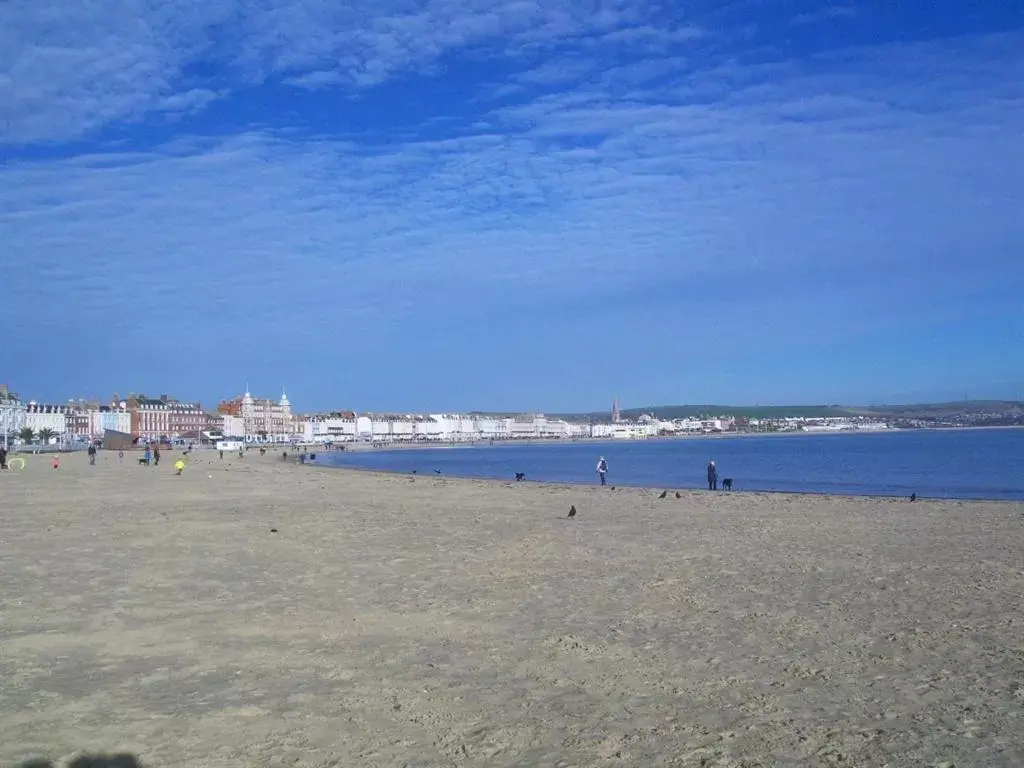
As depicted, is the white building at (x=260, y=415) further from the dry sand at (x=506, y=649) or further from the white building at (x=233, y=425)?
the dry sand at (x=506, y=649)

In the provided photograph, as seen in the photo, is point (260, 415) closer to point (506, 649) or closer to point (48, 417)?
point (48, 417)

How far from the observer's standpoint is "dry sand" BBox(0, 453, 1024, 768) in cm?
504

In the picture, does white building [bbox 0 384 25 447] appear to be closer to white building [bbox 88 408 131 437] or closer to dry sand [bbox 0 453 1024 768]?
white building [bbox 88 408 131 437]

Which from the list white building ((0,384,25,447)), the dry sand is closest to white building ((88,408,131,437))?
white building ((0,384,25,447))

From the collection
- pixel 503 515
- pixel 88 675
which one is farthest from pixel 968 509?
pixel 88 675

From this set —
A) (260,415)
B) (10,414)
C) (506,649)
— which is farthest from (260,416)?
(506,649)

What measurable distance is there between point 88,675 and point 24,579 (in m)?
4.43

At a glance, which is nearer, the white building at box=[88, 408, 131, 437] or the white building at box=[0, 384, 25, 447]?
the white building at box=[0, 384, 25, 447]

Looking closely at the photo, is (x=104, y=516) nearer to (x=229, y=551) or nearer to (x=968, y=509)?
(x=229, y=551)

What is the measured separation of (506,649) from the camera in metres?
7.18

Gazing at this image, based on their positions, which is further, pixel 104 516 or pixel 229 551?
pixel 104 516

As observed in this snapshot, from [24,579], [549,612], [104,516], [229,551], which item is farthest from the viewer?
[104,516]

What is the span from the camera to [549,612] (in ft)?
28.5

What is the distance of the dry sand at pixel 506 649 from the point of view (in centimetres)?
504
